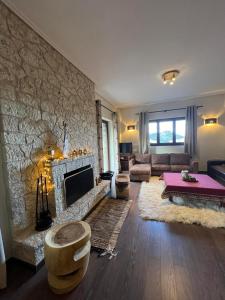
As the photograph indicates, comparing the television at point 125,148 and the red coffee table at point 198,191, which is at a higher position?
the television at point 125,148

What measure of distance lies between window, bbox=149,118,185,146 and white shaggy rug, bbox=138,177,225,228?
3091 mm

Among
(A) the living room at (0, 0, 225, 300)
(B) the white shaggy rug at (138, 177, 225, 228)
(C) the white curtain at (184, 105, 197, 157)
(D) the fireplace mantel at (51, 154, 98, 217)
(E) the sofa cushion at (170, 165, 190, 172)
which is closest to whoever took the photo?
(A) the living room at (0, 0, 225, 300)

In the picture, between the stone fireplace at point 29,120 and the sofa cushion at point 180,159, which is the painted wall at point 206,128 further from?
the stone fireplace at point 29,120

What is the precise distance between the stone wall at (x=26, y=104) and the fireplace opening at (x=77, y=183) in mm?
503

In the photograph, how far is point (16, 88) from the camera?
1616 mm

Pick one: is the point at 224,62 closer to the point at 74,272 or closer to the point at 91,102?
the point at 91,102

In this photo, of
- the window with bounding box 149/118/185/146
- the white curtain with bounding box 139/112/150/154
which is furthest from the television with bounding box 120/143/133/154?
the window with bounding box 149/118/185/146

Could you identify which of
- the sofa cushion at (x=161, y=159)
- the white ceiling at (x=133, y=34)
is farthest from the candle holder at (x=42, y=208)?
the sofa cushion at (x=161, y=159)

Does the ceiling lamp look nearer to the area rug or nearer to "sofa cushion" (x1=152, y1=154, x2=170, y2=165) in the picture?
"sofa cushion" (x1=152, y1=154, x2=170, y2=165)

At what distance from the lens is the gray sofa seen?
4422 mm

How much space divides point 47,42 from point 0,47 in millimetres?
796

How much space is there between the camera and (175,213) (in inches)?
97.7

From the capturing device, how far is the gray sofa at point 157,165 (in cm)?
442

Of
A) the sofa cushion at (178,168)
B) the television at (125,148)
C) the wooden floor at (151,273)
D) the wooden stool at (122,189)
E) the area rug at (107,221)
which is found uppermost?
the television at (125,148)
